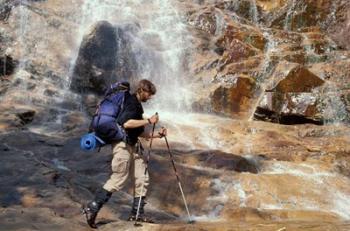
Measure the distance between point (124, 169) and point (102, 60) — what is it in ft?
46.4

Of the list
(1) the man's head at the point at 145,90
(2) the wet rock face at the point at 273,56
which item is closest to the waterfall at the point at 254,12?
(2) the wet rock face at the point at 273,56

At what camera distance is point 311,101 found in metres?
18.3

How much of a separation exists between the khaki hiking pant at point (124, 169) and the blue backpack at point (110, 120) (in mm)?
159

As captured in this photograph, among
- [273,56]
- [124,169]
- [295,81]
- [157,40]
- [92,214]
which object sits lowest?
[92,214]

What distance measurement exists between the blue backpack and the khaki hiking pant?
0.52 ft

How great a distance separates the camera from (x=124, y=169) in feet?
22.7

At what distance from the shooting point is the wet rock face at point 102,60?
20.0 metres

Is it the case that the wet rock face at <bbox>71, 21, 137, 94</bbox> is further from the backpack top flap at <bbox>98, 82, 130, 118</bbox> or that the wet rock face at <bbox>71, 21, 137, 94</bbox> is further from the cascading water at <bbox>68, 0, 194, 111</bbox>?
the backpack top flap at <bbox>98, 82, 130, 118</bbox>

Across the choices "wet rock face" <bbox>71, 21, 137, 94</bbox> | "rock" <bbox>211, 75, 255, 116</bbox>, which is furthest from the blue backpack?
"wet rock face" <bbox>71, 21, 137, 94</bbox>

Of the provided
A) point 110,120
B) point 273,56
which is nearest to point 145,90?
point 110,120

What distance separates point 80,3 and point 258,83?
34.7 ft

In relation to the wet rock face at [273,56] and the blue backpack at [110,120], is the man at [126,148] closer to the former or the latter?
the blue backpack at [110,120]

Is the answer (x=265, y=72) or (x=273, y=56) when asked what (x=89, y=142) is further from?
(x=273, y=56)

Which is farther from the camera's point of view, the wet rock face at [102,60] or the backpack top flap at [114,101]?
the wet rock face at [102,60]
